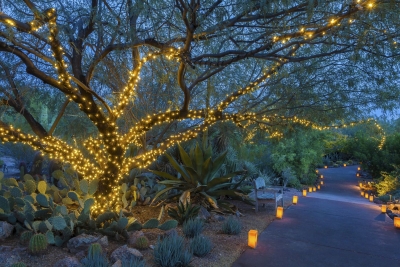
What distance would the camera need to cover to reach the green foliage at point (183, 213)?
6.13 m

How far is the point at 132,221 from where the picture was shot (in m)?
5.37

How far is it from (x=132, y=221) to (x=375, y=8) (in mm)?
4448

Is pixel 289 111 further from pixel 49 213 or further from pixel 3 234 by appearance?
pixel 3 234

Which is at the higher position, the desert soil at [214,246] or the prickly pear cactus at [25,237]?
the prickly pear cactus at [25,237]

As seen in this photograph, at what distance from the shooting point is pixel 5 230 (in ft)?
16.0

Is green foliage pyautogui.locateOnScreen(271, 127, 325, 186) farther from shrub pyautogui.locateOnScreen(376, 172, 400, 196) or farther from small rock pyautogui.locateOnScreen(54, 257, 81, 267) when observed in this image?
small rock pyautogui.locateOnScreen(54, 257, 81, 267)

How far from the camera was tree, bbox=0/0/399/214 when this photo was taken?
4.66 m

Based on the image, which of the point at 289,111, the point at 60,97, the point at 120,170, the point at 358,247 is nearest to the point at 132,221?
the point at 120,170

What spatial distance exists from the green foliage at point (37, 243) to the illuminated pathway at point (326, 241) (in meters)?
2.40

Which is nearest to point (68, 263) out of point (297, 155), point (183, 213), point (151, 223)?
point (151, 223)

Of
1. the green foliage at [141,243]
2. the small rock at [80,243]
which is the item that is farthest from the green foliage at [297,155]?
the small rock at [80,243]

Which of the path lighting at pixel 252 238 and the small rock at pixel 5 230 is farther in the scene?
the path lighting at pixel 252 238

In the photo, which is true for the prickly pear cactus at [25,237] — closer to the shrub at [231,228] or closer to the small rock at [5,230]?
the small rock at [5,230]

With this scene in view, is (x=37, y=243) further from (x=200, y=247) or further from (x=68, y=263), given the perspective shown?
(x=200, y=247)
